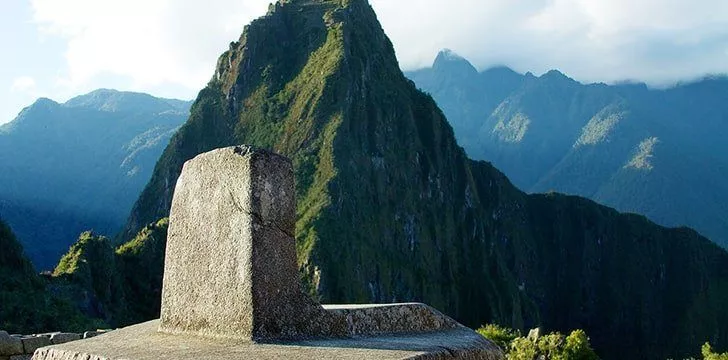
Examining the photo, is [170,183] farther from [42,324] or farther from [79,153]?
[42,324]

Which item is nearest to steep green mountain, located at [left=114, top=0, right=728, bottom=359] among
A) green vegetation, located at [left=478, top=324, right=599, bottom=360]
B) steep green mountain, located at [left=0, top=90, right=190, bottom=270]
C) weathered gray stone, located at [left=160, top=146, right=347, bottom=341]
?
steep green mountain, located at [left=0, top=90, right=190, bottom=270]

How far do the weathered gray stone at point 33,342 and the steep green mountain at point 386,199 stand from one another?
279ft

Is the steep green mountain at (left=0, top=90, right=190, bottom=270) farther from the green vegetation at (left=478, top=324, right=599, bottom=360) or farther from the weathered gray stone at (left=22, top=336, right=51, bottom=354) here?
the weathered gray stone at (left=22, top=336, right=51, bottom=354)

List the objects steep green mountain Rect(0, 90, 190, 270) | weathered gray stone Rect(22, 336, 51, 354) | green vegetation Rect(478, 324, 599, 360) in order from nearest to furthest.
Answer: weathered gray stone Rect(22, 336, 51, 354) < green vegetation Rect(478, 324, 599, 360) < steep green mountain Rect(0, 90, 190, 270)

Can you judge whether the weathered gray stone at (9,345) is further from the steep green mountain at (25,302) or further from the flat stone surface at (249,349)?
the steep green mountain at (25,302)

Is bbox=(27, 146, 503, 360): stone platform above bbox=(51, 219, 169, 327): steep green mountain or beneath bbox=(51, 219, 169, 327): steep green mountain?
beneath

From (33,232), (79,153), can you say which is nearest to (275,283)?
(33,232)

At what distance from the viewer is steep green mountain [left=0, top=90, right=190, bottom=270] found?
334 ft

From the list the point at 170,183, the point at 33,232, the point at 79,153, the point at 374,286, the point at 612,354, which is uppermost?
the point at 79,153

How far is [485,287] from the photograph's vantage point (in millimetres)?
138750

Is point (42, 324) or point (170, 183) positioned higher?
point (170, 183)

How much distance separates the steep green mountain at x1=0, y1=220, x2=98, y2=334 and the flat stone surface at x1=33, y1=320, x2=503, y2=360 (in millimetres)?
23924

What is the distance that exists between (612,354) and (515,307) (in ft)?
117

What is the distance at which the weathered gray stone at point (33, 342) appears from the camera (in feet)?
27.9
